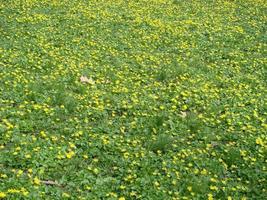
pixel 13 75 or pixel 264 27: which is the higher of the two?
pixel 264 27

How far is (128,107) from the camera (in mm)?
9375

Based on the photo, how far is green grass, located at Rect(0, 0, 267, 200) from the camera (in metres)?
7.14

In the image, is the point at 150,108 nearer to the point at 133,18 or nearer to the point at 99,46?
the point at 99,46

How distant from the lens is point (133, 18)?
52.3 feet

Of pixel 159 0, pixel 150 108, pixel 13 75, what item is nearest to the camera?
pixel 150 108

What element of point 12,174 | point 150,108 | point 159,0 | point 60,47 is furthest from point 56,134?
point 159,0

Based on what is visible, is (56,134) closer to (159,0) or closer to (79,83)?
(79,83)

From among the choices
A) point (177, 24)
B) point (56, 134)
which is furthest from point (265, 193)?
point (177, 24)

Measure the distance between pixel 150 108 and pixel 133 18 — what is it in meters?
7.29

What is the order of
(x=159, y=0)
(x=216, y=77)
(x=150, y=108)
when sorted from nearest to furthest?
1. (x=150, y=108)
2. (x=216, y=77)
3. (x=159, y=0)

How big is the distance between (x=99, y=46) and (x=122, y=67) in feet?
5.28

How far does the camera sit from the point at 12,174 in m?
6.85

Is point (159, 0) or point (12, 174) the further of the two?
point (159, 0)

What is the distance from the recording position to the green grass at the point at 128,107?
714 centimetres
